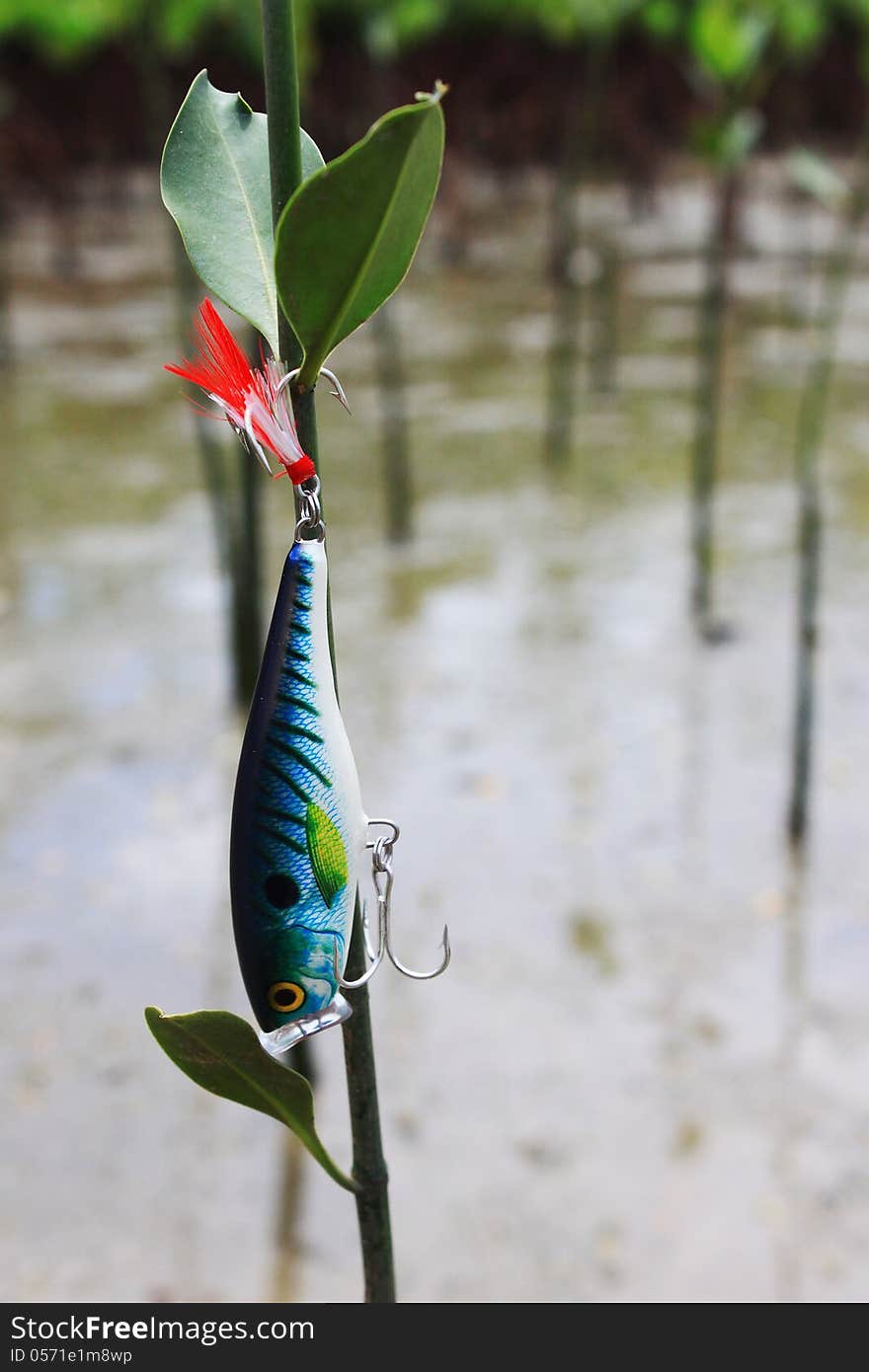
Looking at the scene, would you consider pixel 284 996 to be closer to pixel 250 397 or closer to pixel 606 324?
pixel 250 397

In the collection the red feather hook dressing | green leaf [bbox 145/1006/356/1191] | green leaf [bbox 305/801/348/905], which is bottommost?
green leaf [bbox 145/1006/356/1191]

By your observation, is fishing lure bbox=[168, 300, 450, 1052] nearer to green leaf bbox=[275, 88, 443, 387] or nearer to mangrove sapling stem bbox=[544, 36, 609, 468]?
green leaf bbox=[275, 88, 443, 387]

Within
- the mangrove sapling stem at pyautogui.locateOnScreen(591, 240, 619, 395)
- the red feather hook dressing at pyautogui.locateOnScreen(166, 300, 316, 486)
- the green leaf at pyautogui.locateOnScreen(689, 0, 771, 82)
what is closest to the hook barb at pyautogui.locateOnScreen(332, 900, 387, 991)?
the red feather hook dressing at pyautogui.locateOnScreen(166, 300, 316, 486)

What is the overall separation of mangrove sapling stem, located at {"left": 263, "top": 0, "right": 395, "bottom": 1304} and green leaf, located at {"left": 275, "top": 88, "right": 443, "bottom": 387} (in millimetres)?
28

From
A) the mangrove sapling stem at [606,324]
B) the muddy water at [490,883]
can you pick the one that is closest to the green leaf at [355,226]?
the muddy water at [490,883]

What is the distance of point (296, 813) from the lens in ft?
1.71

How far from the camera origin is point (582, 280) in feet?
23.5

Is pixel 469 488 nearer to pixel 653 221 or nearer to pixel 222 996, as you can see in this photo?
pixel 222 996

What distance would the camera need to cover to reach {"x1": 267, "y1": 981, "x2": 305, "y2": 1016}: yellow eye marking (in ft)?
1.76

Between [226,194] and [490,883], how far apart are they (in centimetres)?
185

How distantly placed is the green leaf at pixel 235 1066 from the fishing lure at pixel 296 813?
0.02 metres

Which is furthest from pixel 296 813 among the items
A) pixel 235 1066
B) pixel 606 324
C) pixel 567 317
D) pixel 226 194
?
pixel 606 324
